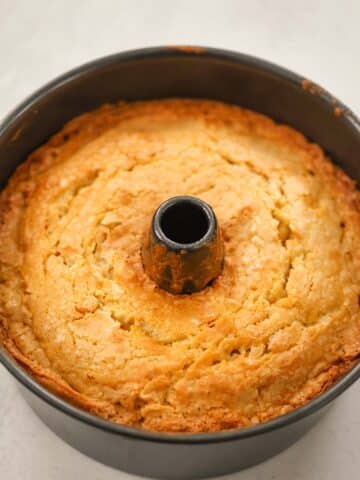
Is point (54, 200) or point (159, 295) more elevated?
point (54, 200)

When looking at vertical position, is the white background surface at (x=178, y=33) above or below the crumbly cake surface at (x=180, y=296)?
above

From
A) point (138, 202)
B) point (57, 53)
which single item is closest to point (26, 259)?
point (138, 202)

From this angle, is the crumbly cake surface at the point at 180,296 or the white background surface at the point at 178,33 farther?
the white background surface at the point at 178,33

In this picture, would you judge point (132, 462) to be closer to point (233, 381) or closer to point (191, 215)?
point (233, 381)

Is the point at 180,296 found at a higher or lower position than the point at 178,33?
lower

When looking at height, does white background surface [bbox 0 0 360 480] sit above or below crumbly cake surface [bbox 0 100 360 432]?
above

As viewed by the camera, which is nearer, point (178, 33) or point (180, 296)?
point (180, 296)

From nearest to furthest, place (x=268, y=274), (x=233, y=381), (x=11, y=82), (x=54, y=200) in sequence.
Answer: (x=233, y=381), (x=268, y=274), (x=54, y=200), (x=11, y=82)

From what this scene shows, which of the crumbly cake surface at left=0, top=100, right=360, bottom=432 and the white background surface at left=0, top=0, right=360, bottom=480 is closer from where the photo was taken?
the crumbly cake surface at left=0, top=100, right=360, bottom=432
